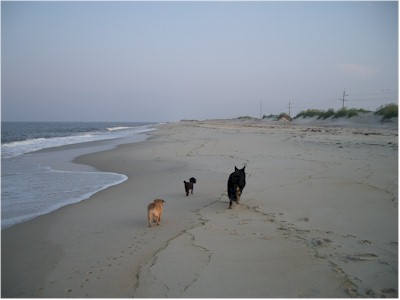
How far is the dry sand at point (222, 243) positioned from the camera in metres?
2.95

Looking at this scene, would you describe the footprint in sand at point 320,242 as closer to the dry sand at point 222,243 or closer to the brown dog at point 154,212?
the dry sand at point 222,243

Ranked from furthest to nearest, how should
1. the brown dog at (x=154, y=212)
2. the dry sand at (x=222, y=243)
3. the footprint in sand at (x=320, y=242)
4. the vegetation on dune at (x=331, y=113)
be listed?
1. the vegetation on dune at (x=331, y=113)
2. the brown dog at (x=154, y=212)
3. the footprint in sand at (x=320, y=242)
4. the dry sand at (x=222, y=243)

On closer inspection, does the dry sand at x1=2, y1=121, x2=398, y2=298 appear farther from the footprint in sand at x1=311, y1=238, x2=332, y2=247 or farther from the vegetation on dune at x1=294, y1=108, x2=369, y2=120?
the vegetation on dune at x1=294, y1=108, x2=369, y2=120

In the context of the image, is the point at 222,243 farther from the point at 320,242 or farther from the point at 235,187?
the point at 235,187

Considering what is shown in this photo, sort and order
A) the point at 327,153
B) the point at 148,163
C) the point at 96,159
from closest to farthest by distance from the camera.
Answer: the point at 327,153
the point at 148,163
the point at 96,159

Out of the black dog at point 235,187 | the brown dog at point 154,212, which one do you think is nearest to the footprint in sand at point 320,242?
the black dog at point 235,187

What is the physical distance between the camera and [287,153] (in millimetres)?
11086

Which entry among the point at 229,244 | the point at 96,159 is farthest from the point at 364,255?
the point at 96,159

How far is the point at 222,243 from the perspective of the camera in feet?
12.6

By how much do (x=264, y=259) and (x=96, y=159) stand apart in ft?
36.3

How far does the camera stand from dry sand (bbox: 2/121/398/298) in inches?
116

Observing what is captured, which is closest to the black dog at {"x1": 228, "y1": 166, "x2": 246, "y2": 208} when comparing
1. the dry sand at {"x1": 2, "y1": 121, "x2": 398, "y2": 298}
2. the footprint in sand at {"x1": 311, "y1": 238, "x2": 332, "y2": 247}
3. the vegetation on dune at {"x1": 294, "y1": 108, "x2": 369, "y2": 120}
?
the dry sand at {"x1": 2, "y1": 121, "x2": 398, "y2": 298}

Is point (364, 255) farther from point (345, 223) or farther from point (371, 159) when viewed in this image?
Result: point (371, 159)

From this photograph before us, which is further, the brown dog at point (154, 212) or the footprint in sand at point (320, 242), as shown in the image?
the brown dog at point (154, 212)
